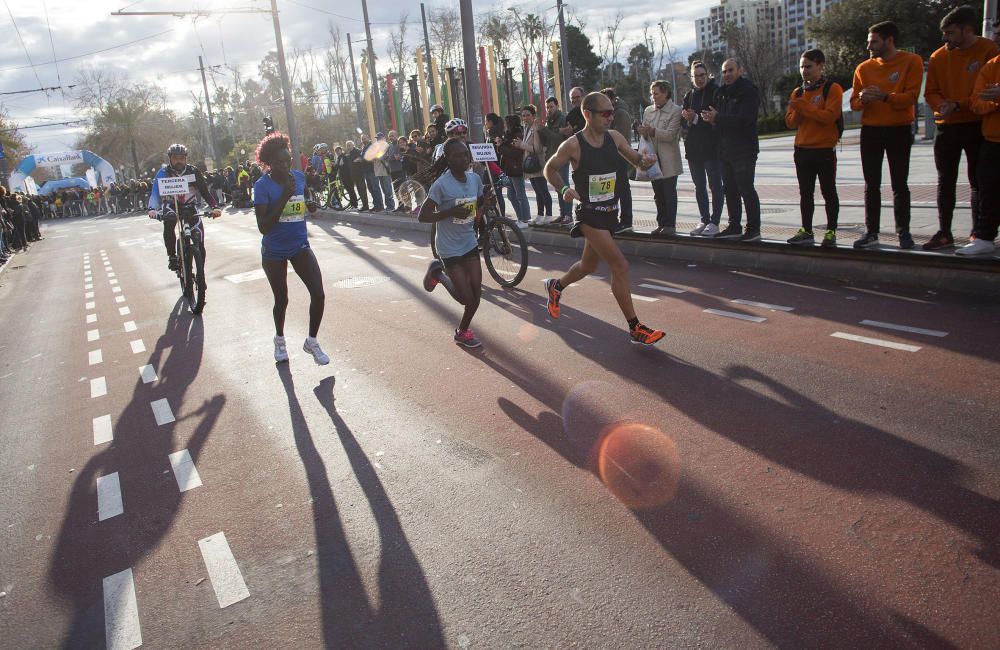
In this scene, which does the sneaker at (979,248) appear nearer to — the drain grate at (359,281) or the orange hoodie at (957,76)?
the orange hoodie at (957,76)

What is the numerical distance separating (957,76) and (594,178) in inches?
149

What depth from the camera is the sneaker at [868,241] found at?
7965 millimetres

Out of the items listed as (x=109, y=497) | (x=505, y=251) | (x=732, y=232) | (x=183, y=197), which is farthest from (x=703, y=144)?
(x=109, y=497)

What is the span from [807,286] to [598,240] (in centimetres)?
269

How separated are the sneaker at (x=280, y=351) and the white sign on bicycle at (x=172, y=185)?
3.59 metres

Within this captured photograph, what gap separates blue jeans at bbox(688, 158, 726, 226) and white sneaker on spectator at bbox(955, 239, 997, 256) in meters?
3.04

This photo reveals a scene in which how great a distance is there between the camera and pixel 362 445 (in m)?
4.65

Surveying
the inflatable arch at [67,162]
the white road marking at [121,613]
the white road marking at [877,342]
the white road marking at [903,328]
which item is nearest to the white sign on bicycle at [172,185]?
the white road marking at [121,613]

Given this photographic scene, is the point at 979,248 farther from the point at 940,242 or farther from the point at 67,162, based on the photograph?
the point at 67,162

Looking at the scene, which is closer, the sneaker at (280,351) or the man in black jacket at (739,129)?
the sneaker at (280,351)

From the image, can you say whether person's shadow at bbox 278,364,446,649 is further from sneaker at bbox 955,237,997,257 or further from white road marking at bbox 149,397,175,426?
sneaker at bbox 955,237,997,257

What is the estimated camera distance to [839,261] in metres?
7.84

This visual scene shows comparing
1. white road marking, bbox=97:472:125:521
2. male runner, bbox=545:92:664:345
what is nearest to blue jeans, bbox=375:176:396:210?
male runner, bbox=545:92:664:345

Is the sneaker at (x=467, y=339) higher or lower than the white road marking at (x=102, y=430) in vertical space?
higher
